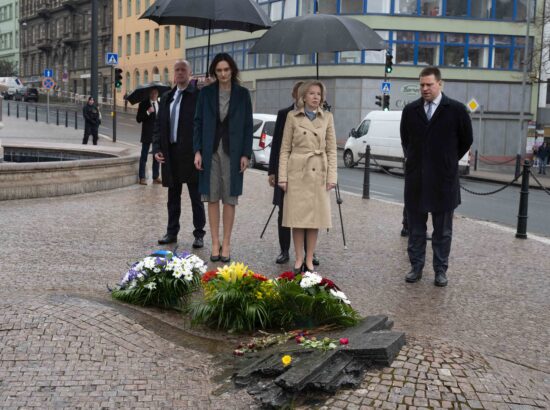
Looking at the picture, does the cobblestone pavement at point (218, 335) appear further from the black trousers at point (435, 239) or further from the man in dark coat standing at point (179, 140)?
the man in dark coat standing at point (179, 140)

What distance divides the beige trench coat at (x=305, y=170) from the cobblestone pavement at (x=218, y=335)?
65 cm

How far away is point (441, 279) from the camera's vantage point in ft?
24.4

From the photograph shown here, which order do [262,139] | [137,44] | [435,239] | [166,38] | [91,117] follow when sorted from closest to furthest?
[435,239], [262,139], [91,117], [166,38], [137,44]

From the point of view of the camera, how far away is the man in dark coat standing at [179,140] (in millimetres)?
8469

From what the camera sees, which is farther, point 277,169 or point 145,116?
point 145,116

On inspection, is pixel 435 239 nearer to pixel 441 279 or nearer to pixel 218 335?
pixel 441 279

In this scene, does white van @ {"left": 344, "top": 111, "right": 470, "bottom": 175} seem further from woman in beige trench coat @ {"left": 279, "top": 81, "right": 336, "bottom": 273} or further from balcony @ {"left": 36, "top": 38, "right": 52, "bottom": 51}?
balcony @ {"left": 36, "top": 38, "right": 52, "bottom": 51}

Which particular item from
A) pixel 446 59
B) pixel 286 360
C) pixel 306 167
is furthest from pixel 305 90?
pixel 446 59

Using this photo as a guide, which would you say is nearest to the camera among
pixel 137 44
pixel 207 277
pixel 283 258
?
pixel 207 277

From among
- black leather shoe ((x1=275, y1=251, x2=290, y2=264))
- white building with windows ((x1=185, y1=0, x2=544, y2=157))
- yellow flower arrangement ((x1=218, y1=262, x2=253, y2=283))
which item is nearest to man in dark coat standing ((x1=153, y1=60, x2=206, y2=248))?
black leather shoe ((x1=275, y1=251, x2=290, y2=264))

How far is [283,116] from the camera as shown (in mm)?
7734

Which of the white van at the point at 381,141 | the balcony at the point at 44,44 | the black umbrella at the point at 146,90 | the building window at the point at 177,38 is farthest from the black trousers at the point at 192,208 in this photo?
the balcony at the point at 44,44

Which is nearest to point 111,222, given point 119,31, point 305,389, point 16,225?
point 16,225

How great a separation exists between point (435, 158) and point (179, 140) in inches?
107
